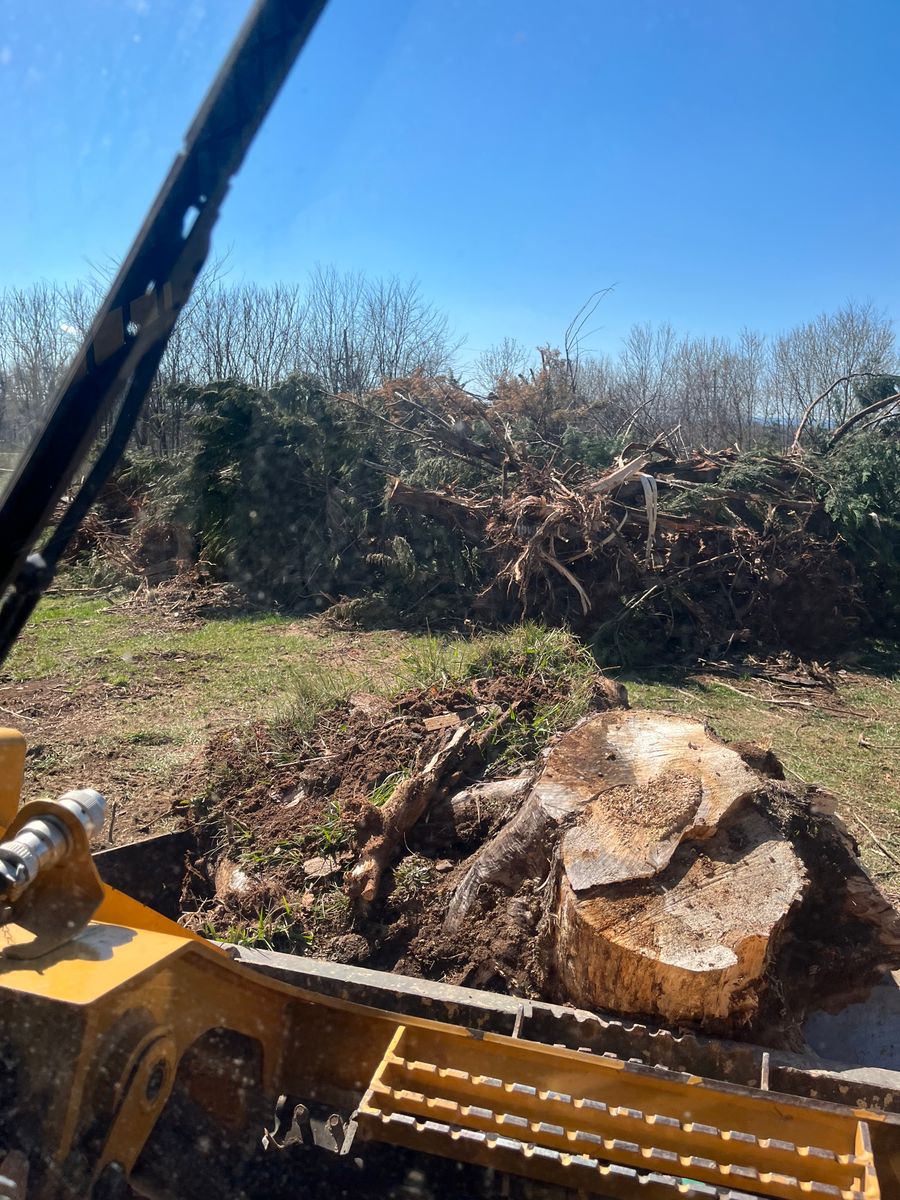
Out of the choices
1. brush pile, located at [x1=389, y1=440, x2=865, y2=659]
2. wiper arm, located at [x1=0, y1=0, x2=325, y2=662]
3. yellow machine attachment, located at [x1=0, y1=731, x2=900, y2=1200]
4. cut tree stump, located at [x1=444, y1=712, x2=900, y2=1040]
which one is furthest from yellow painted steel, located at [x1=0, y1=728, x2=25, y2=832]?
brush pile, located at [x1=389, y1=440, x2=865, y2=659]

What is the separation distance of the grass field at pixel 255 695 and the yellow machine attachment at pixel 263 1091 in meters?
2.77

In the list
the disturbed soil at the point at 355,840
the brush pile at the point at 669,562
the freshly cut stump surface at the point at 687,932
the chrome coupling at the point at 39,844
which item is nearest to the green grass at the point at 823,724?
the brush pile at the point at 669,562

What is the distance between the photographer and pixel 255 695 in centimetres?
764

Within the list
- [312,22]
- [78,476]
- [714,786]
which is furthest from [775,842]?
[312,22]

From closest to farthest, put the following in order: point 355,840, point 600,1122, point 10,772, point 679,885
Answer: point 600,1122
point 10,772
point 679,885
point 355,840

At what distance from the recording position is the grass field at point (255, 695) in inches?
217

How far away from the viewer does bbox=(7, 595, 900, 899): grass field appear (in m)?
5.52

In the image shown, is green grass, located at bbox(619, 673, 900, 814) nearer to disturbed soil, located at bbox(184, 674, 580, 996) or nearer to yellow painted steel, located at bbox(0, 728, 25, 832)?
disturbed soil, located at bbox(184, 674, 580, 996)

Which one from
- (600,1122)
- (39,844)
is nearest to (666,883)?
Answer: (600,1122)

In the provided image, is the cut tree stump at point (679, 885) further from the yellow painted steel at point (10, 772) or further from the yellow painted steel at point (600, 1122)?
the yellow painted steel at point (10, 772)

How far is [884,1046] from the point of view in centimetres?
294

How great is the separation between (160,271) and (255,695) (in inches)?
256

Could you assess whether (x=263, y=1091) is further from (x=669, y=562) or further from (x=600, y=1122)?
(x=669, y=562)

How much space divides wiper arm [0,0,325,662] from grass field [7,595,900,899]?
11.7 feet
